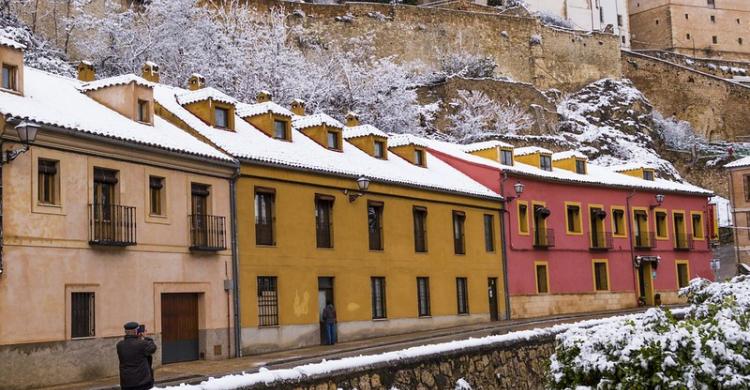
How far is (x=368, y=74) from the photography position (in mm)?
57094

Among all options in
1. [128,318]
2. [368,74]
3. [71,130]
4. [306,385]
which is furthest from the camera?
[368,74]

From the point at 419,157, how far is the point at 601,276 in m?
10.2

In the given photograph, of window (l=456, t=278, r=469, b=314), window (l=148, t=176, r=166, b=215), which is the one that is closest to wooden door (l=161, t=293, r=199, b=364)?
window (l=148, t=176, r=166, b=215)

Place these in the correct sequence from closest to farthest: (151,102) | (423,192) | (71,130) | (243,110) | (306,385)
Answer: (306,385) → (71,130) → (151,102) → (243,110) → (423,192)

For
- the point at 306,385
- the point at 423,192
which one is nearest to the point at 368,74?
the point at 423,192

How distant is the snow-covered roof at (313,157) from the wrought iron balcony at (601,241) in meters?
6.59

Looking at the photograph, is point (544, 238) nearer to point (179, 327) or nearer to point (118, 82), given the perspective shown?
point (179, 327)

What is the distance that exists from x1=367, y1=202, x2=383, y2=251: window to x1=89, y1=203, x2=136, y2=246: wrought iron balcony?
9.44m

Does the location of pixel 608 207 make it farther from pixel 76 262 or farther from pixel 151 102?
pixel 76 262

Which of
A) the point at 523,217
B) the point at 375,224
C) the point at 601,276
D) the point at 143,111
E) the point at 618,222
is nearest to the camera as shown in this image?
the point at 143,111

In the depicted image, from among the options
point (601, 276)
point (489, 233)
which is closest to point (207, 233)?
point (489, 233)

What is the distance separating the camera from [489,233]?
36000 mm

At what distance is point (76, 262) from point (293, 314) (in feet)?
24.5

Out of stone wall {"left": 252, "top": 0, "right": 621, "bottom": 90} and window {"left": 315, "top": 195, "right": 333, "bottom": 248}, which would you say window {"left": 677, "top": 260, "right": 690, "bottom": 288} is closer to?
window {"left": 315, "top": 195, "right": 333, "bottom": 248}
